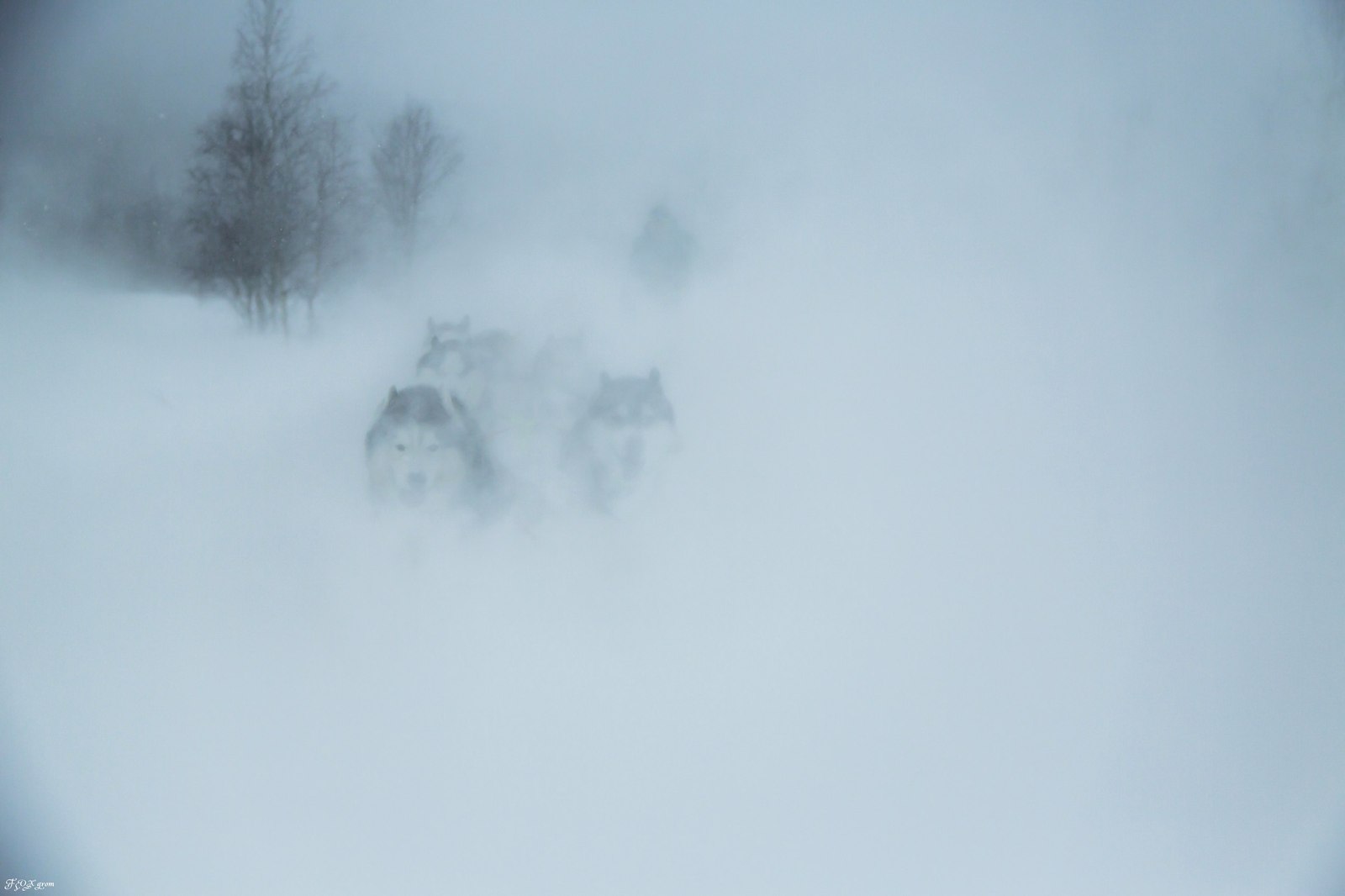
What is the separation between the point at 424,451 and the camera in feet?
4.21

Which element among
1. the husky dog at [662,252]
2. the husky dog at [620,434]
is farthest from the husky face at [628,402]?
the husky dog at [662,252]

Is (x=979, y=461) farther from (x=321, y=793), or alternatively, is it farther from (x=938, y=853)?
(x=321, y=793)

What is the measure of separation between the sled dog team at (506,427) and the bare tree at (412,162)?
19cm

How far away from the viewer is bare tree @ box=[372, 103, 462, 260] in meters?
1.29

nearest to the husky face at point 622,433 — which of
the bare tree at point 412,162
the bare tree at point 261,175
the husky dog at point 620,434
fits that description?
the husky dog at point 620,434

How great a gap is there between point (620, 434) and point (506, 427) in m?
0.18

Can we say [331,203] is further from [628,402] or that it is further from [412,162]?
[628,402]

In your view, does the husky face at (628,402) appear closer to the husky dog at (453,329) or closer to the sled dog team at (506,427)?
the sled dog team at (506,427)

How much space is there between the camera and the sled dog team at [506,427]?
1.28 meters

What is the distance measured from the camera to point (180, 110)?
1.28 metres

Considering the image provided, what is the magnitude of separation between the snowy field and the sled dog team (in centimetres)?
4

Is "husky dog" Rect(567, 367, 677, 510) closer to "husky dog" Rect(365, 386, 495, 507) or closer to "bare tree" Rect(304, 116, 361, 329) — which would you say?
"husky dog" Rect(365, 386, 495, 507)

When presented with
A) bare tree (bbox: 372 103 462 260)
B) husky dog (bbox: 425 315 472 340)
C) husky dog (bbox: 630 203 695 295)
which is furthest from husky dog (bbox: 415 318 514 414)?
husky dog (bbox: 630 203 695 295)

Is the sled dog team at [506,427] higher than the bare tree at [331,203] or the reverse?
the reverse
